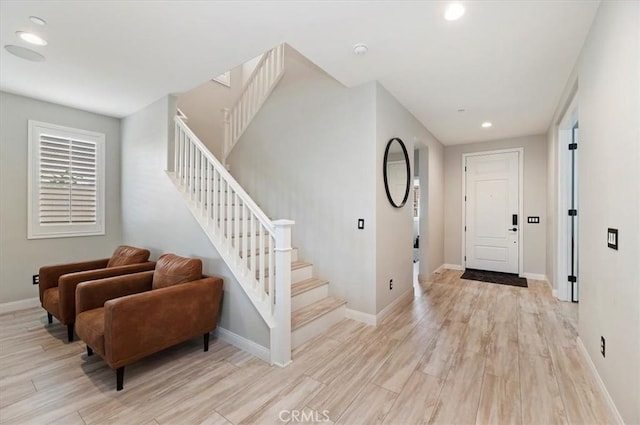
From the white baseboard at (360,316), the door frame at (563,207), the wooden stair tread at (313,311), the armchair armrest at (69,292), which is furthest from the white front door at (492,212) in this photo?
the armchair armrest at (69,292)

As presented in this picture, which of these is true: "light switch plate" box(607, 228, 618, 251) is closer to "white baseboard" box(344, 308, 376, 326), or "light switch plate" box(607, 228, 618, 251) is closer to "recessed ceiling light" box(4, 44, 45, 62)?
"white baseboard" box(344, 308, 376, 326)

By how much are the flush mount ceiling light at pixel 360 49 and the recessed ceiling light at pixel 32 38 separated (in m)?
2.60

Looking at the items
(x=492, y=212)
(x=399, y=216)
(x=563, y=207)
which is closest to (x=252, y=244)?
(x=399, y=216)

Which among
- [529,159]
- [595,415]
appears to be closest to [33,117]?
[595,415]

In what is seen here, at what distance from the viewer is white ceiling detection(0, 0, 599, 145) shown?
198 cm

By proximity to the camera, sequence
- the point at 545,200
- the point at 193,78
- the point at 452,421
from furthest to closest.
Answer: the point at 545,200 → the point at 193,78 → the point at 452,421

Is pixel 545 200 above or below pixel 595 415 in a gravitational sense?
above

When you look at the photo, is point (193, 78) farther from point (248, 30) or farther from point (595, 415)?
point (595, 415)

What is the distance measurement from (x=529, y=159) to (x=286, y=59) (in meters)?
4.57

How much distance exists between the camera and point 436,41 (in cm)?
232

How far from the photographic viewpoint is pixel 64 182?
3824 mm

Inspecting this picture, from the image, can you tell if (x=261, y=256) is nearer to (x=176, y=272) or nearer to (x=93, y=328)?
(x=176, y=272)

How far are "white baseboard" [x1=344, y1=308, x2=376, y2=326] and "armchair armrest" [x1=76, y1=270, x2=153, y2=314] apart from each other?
2103mm

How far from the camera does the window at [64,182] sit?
11.9ft
